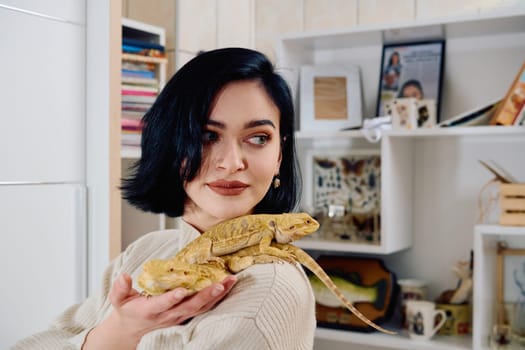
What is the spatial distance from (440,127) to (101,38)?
1.05 meters

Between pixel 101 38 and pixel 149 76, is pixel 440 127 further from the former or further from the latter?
pixel 101 38

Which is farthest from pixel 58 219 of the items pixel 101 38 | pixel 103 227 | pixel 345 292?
pixel 345 292

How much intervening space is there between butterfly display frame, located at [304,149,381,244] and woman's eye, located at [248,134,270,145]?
5.28 ft

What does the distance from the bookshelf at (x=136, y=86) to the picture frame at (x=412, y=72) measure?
2.49ft

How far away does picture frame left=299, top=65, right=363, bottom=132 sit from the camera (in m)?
2.46

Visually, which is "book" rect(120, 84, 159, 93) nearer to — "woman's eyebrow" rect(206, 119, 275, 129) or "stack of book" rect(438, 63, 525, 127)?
"stack of book" rect(438, 63, 525, 127)

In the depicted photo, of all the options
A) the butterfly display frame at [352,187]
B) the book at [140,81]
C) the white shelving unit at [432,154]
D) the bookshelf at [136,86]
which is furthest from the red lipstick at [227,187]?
the butterfly display frame at [352,187]

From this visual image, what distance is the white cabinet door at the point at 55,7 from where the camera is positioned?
5.71ft

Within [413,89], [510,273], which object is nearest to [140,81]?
[413,89]

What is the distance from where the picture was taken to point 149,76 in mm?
2174

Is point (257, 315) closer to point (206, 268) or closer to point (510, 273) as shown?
point (206, 268)

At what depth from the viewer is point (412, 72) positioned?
239 cm

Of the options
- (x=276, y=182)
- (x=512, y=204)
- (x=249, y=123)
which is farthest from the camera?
(x=512, y=204)

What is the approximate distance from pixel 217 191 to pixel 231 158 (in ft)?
0.14
